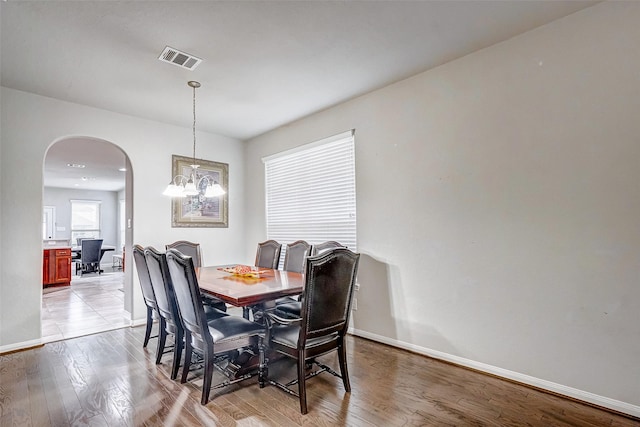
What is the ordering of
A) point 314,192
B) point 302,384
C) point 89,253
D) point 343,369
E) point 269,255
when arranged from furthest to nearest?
1. point 89,253
2. point 314,192
3. point 269,255
4. point 343,369
5. point 302,384

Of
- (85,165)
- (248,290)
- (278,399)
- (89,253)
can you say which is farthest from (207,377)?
(89,253)

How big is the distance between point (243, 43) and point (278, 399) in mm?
2797

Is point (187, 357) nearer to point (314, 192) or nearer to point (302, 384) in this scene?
point (302, 384)

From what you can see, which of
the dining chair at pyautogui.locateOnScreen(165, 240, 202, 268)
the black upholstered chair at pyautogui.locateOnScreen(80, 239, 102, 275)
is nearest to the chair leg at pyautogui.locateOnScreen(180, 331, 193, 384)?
the dining chair at pyautogui.locateOnScreen(165, 240, 202, 268)

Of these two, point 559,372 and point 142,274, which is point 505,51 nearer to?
point 559,372

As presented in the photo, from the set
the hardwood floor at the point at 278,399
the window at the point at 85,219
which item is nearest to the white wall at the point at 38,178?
the hardwood floor at the point at 278,399

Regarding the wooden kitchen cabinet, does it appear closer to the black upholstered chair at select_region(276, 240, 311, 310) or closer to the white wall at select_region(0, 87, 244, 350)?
the white wall at select_region(0, 87, 244, 350)

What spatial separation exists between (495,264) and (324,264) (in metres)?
1.55

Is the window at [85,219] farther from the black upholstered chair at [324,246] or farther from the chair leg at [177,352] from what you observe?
the black upholstered chair at [324,246]

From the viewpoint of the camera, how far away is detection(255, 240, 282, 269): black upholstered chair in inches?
152

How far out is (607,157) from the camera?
7.13 feet

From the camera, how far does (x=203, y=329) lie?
2182mm

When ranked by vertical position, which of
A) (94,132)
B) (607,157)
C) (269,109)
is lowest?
(607,157)

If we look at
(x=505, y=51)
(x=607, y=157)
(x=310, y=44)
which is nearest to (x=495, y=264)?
(x=607, y=157)
